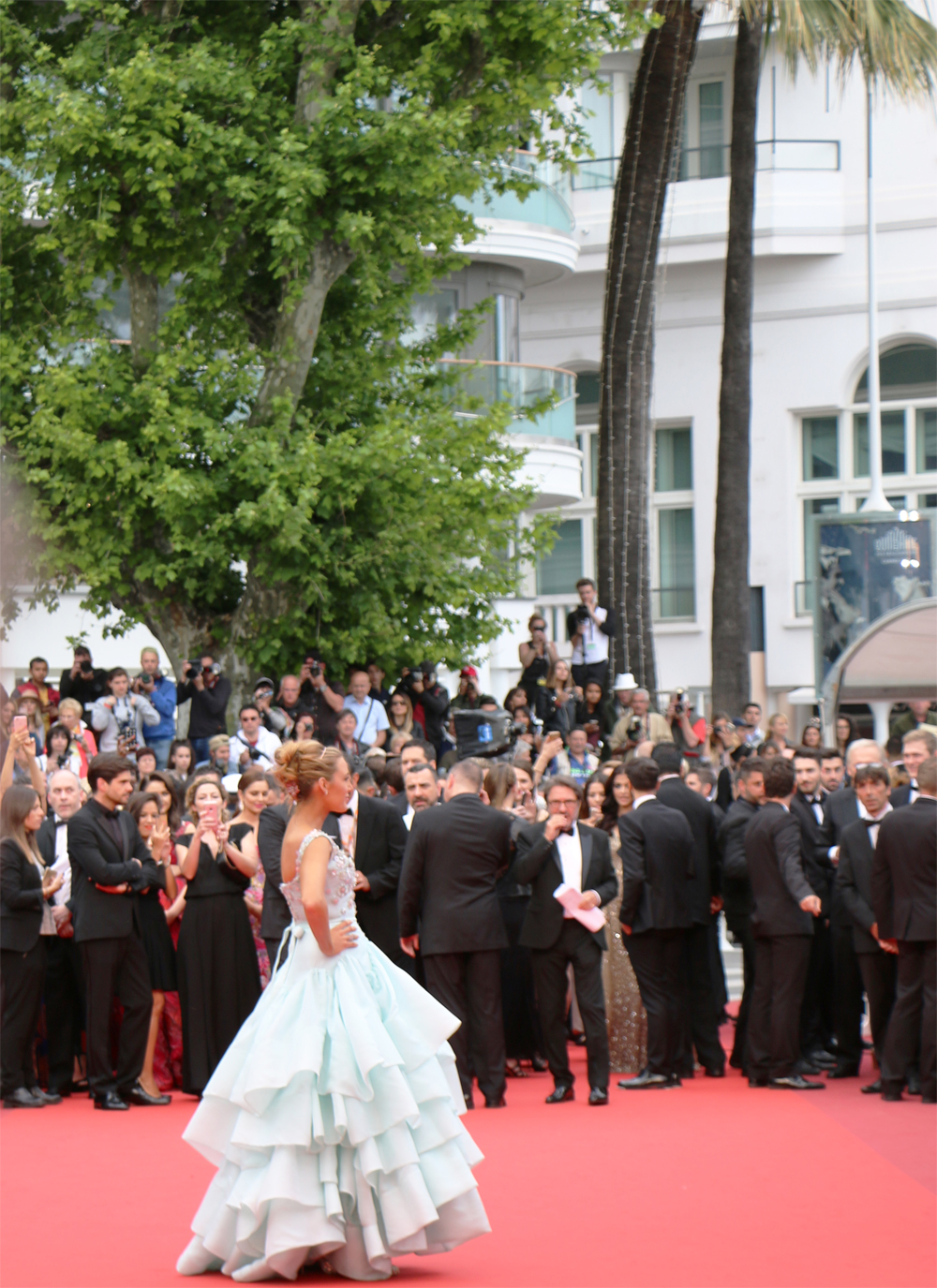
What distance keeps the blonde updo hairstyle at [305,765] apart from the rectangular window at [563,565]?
97.1ft

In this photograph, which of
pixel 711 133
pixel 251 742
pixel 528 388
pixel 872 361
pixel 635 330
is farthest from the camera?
pixel 711 133

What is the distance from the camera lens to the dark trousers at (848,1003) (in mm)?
10953

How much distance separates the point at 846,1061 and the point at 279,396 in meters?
8.85

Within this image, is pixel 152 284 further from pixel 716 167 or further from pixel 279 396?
pixel 716 167

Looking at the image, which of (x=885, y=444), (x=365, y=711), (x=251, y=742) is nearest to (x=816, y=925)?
(x=251, y=742)

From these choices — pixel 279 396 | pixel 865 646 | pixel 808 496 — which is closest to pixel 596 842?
pixel 279 396

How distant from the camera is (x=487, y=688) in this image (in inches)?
1185

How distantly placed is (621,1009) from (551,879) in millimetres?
1502

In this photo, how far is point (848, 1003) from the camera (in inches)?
432

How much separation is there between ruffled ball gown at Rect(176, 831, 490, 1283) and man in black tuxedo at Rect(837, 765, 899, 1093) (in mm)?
4619

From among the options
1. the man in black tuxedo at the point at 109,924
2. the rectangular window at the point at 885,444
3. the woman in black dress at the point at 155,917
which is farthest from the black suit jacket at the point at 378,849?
the rectangular window at the point at 885,444

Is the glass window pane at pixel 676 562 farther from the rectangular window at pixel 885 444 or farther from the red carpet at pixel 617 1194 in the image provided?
the red carpet at pixel 617 1194

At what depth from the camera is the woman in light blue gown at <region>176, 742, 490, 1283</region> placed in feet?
20.4

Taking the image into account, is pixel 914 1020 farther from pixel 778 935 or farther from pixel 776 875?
pixel 776 875
